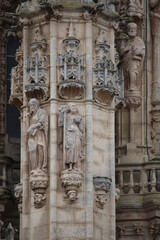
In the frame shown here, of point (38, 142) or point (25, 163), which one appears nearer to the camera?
point (38, 142)

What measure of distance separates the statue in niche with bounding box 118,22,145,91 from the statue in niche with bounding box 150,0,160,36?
508 mm

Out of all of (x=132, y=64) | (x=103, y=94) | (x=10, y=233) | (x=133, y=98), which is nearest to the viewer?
(x=10, y=233)

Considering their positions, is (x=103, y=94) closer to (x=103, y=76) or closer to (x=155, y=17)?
(x=103, y=76)

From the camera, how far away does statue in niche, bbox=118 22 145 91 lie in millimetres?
32812

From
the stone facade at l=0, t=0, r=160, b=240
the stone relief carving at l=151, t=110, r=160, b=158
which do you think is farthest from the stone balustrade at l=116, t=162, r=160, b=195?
the stone relief carving at l=151, t=110, r=160, b=158

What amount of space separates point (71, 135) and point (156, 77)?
3.59m

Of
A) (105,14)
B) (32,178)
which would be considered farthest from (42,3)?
(32,178)

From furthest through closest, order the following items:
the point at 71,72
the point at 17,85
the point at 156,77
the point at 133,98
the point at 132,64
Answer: the point at 156,77
the point at 132,64
the point at 133,98
the point at 17,85
the point at 71,72

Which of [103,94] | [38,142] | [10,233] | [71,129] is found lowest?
[10,233]

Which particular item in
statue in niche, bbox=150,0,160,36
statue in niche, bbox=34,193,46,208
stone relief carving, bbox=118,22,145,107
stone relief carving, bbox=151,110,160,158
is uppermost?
statue in niche, bbox=150,0,160,36

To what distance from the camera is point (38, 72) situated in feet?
99.6

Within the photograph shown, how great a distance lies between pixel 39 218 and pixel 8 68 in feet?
15.1

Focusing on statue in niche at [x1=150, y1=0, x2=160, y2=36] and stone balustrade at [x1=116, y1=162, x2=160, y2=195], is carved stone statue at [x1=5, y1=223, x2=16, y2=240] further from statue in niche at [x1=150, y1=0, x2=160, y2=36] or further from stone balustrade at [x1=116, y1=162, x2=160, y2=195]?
statue in niche at [x1=150, y1=0, x2=160, y2=36]

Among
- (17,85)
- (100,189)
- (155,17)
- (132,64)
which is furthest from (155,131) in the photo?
(17,85)
